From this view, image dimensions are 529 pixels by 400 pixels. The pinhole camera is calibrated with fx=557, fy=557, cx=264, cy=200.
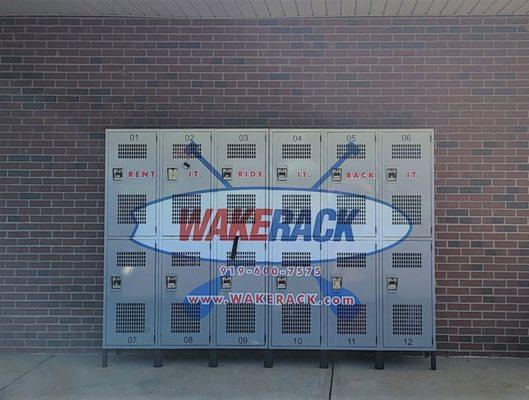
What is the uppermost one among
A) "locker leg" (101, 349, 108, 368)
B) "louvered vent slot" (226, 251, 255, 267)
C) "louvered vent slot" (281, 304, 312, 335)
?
"louvered vent slot" (226, 251, 255, 267)

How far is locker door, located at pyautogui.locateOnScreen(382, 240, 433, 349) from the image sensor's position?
6.04 meters

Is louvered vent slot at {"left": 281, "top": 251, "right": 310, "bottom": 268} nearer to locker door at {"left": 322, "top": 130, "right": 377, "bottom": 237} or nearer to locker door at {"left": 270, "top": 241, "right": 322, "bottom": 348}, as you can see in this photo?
locker door at {"left": 270, "top": 241, "right": 322, "bottom": 348}

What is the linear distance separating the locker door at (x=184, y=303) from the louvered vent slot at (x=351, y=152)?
1.80m

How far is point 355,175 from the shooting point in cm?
614

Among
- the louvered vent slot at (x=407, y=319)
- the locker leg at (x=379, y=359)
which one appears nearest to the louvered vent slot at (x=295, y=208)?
the louvered vent slot at (x=407, y=319)

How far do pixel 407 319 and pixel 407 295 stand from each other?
0.26m

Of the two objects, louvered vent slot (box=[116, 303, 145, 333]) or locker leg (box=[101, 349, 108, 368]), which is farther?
locker leg (box=[101, 349, 108, 368])

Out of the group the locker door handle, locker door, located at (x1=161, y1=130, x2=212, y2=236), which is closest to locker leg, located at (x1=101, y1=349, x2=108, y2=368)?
locker door, located at (x1=161, y1=130, x2=212, y2=236)

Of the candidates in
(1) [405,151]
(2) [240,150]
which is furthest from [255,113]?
(1) [405,151]

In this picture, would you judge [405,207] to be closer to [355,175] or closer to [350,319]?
[355,175]

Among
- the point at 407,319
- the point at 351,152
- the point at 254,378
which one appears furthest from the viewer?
the point at 351,152

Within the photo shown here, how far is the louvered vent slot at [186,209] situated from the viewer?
6.18 metres

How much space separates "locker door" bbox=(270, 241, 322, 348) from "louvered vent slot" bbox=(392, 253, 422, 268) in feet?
2.73

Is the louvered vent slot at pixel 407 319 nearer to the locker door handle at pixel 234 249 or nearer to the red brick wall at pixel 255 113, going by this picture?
the red brick wall at pixel 255 113
